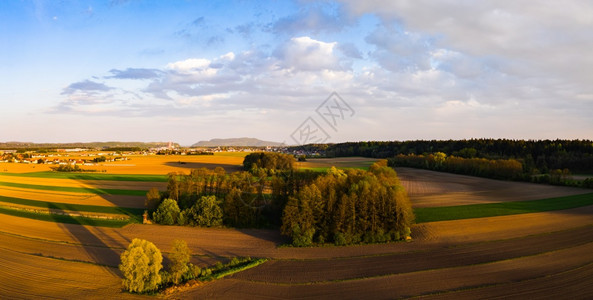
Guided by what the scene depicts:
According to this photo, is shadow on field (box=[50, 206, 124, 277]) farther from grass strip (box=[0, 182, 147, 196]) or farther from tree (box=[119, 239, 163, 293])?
grass strip (box=[0, 182, 147, 196])

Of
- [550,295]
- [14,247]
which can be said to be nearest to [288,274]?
[550,295]

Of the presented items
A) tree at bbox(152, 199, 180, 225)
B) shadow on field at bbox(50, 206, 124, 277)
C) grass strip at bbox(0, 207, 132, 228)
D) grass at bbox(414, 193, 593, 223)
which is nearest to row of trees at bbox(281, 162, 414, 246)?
grass at bbox(414, 193, 593, 223)

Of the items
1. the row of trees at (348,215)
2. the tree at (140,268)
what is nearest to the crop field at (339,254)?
the tree at (140,268)

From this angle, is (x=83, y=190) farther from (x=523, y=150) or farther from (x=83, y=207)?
(x=523, y=150)

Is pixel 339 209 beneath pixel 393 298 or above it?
above

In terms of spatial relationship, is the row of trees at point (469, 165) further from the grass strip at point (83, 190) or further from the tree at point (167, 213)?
the grass strip at point (83, 190)

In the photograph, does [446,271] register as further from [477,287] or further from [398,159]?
[398,159]

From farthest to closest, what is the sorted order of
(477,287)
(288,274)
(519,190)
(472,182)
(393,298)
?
(472,182)
(519,190)
(288,274)
(477,287)
(393,298)
